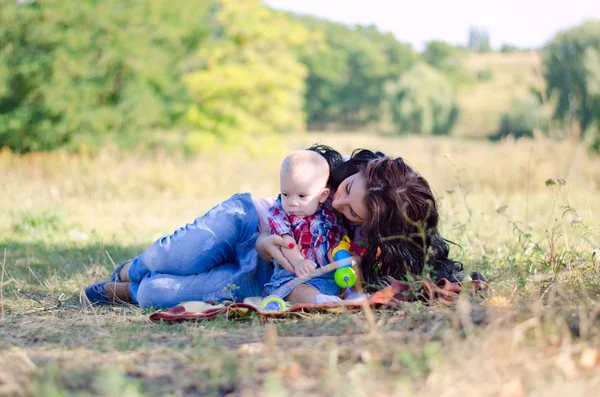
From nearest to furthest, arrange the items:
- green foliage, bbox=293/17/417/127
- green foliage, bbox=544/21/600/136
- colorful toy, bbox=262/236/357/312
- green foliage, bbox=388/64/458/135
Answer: colorful toy, bbox=262/236/357/312 < green foliage, bbox=544/21/600/136 < green foliage, bbox=388/64/458/135 < green foliage, bbox=293/17/417/127

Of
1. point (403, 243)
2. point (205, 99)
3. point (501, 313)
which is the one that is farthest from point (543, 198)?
point (205, 99)

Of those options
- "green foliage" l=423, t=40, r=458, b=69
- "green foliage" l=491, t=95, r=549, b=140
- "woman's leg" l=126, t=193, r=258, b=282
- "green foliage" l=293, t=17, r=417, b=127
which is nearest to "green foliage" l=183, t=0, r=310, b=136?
"woman's leg" l=126, t=193, r=258, b=282

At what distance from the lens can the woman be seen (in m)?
3.38

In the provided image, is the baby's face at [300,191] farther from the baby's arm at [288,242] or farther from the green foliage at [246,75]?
the green foliage at [246,75]

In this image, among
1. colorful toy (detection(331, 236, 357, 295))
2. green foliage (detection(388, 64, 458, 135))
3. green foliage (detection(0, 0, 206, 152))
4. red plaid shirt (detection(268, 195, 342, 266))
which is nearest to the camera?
colorful toy (detection(331, 236, 357, 295))

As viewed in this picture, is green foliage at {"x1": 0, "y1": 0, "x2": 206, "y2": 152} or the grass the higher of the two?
green foliage at {"x1": 0, "y1": 0, "x2": 206, "y2": 152}

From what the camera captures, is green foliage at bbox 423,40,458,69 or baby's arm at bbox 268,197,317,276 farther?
green foliage at bbox 423,40,458,69

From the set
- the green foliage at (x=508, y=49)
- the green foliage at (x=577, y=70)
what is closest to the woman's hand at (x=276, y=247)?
the green foliage at (x=577, y=70)

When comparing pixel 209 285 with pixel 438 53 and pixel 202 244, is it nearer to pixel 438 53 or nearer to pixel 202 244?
pixel 202 244

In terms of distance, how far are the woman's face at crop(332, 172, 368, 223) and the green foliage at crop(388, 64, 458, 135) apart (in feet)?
140

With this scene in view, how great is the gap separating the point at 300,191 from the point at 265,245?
359 millimetres

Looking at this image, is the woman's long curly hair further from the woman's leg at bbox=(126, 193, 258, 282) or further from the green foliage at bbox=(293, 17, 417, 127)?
the green foliage at bbox=(293, 17, 417, 127)

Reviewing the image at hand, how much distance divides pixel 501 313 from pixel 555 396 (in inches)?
24.3

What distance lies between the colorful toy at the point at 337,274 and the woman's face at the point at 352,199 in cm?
17
